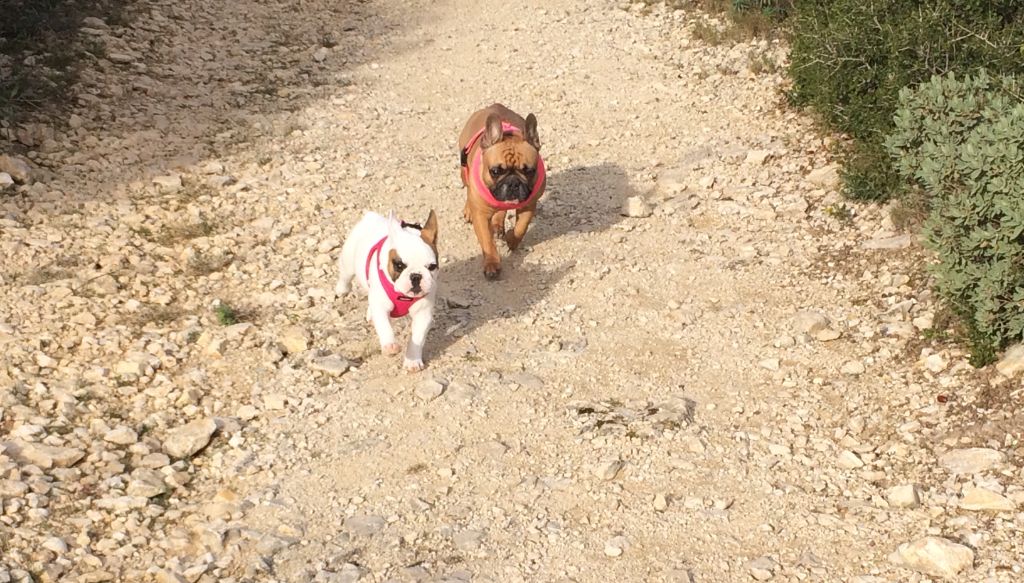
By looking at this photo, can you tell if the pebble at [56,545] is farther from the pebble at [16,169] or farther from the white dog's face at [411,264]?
the pebble at [16,169]

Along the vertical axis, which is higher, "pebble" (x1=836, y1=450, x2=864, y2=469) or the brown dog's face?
the brown dog's face

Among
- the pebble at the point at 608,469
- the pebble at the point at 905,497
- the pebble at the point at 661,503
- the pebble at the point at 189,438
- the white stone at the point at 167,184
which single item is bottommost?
Result: the pebble at the point at 905,497

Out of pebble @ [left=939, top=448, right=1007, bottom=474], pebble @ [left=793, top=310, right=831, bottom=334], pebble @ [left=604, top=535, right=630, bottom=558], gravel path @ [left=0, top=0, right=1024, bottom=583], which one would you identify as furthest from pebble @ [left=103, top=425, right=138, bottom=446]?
pebble @ [left=939, top=448, right=1007, bottom=474]

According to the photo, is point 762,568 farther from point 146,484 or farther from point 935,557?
point 146,484

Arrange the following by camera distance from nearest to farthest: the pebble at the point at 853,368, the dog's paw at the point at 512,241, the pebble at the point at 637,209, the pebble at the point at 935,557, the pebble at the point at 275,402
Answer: the pebble at the point at 935,557, the pebble at the point at 275,402, the pebble at the point at 853,368, the dog's paw at the point at 512,241, the pebble at the point at 637,209

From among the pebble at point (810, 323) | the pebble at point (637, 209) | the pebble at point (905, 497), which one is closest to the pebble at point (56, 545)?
the pebble at point (905, 497)

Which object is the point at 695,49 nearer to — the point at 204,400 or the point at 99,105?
the point at 99,105

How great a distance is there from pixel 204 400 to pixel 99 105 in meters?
5.64

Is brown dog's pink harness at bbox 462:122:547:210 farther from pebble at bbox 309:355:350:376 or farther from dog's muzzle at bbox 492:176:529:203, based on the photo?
pebble at bbox 309:355:350:376

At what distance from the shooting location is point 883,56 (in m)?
11.3

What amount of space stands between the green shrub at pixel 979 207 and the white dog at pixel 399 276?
3.47 metres

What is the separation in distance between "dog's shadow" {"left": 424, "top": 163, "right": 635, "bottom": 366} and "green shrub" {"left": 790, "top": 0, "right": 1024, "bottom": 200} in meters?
2.15

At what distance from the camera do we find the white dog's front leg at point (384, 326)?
822cm

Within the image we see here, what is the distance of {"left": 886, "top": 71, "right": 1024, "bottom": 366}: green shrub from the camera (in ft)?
25.1
